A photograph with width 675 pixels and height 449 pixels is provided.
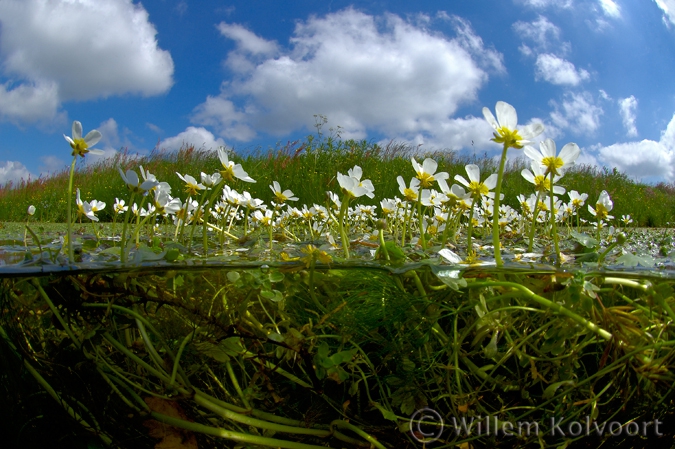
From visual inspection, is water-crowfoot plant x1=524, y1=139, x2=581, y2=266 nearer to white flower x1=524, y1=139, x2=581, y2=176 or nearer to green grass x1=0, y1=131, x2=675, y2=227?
white flower x1=524, y1=139, x2=581, y2=176

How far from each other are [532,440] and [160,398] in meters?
0.79

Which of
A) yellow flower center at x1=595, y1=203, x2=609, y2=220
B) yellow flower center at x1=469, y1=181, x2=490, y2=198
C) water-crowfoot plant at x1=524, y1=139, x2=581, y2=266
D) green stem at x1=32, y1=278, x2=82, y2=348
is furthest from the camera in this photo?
yellow flower center at x1=595, y1=203, x2=609, y2=220

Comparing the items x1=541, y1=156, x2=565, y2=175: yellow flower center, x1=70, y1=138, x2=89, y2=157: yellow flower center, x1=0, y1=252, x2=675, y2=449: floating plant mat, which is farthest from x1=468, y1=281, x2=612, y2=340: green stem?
x1=70, y1=138, x2=89, y2=157: yellow flower center

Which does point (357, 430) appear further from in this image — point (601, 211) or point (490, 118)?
point (601, 211)

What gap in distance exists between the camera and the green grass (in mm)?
6844

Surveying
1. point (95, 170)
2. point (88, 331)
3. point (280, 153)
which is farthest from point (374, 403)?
point (95, 170)

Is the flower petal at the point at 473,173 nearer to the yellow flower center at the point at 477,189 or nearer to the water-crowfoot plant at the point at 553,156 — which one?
the yellow flower center at the point at 477,189

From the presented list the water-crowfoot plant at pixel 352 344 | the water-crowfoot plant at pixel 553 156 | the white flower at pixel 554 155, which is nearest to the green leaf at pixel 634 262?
the water-crowfoot plant at pixel 352 344

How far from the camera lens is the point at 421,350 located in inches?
41.8

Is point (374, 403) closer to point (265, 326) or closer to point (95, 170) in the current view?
point (265, 326)

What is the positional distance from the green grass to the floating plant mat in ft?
15.3

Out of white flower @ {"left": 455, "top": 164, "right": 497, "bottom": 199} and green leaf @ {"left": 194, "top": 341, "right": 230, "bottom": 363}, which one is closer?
green leaf @ {"left": 194, "top": 341, "right": 230, "bottom": 363}

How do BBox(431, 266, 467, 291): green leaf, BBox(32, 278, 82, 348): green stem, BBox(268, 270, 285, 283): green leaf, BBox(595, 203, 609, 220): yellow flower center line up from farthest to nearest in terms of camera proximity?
BBox(595, 203, 609, 220): yellow flower center → BBox(32, 278, 82, 348): green stem → BBox(268, 270, 285, 283): green leaf → BBox(431, 266, 467, 291): green leaf

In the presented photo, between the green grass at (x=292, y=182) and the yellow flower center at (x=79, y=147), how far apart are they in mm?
4475
